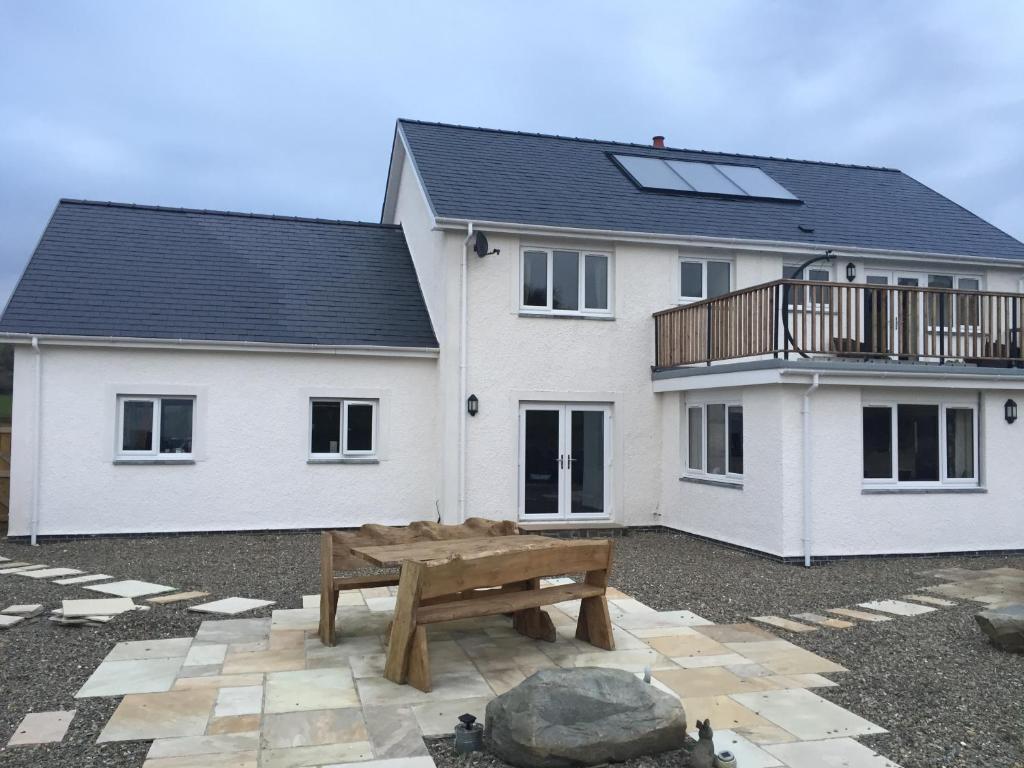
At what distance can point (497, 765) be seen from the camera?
4.24m

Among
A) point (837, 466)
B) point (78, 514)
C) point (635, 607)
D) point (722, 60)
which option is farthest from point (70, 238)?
point (722, 60)

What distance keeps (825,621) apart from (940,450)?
524cm

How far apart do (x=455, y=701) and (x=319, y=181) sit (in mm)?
103748

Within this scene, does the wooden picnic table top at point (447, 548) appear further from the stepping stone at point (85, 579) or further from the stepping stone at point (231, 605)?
the stepping stone at point (85, 579)

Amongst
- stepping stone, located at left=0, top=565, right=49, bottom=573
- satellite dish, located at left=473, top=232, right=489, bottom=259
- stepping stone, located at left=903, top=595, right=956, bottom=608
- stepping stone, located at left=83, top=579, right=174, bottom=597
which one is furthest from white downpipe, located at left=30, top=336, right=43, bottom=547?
stepping stone, located at left=903, top=595, right=956, bottom=608

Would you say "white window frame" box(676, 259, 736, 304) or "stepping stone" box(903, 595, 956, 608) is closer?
"stepping stone" box(903, 595, 956, 608)

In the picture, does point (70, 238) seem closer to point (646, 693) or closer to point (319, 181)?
point (646, 693)

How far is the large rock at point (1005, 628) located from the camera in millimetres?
6422

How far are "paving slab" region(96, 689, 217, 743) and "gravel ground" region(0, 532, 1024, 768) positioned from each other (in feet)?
0.30

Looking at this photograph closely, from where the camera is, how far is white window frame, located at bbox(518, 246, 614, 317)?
13.2 meters

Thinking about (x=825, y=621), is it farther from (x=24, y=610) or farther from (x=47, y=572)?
(x=47, y=572)

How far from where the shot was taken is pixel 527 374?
1311cm

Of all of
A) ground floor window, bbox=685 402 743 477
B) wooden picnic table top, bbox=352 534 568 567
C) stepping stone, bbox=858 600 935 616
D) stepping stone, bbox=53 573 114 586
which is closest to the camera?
wooden picnic table top, bbox=352 534 568 567

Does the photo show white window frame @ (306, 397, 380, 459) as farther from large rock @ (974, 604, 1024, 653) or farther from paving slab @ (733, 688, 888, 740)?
large rock @ (974, 604, 1024, 653)
